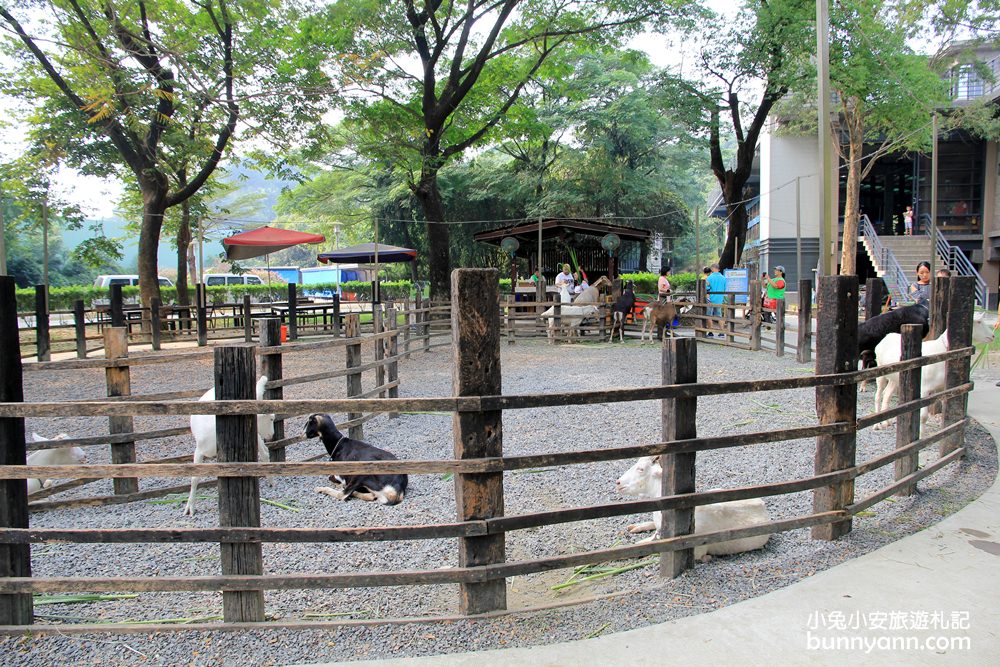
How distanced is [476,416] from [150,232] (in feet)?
55.7

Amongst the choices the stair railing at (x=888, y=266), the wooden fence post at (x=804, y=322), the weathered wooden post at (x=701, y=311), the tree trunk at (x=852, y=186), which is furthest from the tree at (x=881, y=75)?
the wooden fence post at (x=804, y=322)

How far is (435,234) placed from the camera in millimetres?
18734

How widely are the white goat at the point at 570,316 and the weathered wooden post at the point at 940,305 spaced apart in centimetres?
1000

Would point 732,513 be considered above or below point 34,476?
below

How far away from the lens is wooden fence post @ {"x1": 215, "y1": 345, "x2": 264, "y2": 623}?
3.02m

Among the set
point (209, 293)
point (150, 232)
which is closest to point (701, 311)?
point (150, 232)

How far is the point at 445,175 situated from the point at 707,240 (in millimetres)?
32249

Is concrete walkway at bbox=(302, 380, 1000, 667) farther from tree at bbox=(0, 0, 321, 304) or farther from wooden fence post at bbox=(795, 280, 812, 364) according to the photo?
tree at bbox=(0, 0, 321, 304)

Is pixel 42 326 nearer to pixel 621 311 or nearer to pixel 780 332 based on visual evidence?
pixel 621 311

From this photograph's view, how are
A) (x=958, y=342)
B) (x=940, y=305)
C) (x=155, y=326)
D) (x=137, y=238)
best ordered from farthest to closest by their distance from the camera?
(x=137, y=238) → (x=155, y=326) → (x=940, y=305) → (x=958, y=342)

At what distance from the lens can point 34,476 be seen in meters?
2.99

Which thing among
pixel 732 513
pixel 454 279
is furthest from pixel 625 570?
pixel 454 279

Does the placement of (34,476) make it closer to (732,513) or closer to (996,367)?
(732,513)

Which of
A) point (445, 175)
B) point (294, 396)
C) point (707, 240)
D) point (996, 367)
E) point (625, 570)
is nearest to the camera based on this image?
point (625, 570)
